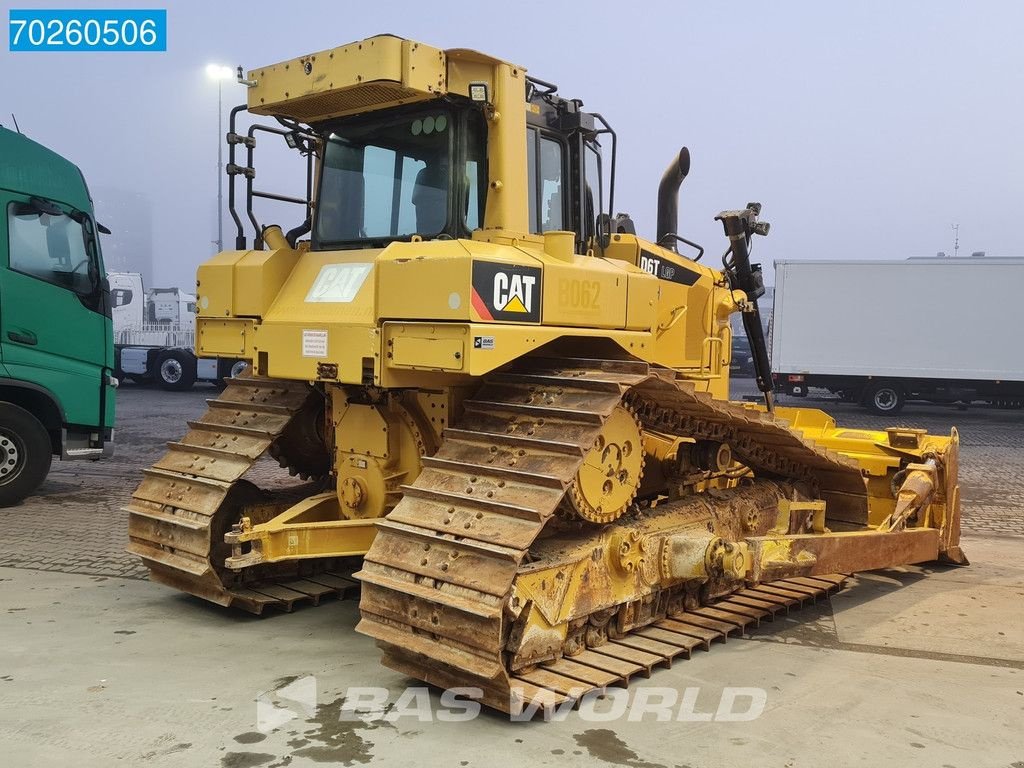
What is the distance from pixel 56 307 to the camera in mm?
9719

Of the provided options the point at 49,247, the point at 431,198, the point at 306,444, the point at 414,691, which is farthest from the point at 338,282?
the point at 49,247

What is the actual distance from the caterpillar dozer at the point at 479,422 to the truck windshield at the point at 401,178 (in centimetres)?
2

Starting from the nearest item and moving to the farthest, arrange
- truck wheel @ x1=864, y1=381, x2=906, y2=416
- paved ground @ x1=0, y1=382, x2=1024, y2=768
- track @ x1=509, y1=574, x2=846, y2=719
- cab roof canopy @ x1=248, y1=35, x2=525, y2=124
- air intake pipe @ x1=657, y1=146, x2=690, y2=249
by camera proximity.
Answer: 1. paved ground @ x1=0, y1=382, x2=1024, y2=768
2. track @ x1=509, y1=574, x2=846, y2=719
3. cab roof canopy @ x1=248, y1=35, x2=525, y2=124
4. air intake pipe @ x1=657, y1=146, x2=690, y2=249
5. truck wheel @ x1=864, y1=381, x2=906, y2=416

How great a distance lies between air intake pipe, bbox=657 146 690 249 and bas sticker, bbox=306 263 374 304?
2683 mm

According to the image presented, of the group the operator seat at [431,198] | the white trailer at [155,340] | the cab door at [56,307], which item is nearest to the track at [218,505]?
the operator seat at [431,198]

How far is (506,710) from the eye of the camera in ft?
13.9

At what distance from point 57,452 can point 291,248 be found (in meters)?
5.48

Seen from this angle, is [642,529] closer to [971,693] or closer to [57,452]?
[971,693]

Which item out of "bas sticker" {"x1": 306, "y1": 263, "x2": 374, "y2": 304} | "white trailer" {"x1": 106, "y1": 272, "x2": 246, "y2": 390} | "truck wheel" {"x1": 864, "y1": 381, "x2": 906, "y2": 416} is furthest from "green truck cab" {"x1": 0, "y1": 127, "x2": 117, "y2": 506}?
"truck wheel" {"x1": 864, "y1": 381, "x2": 906, "y2": 416}

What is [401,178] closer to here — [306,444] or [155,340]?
[306,444]

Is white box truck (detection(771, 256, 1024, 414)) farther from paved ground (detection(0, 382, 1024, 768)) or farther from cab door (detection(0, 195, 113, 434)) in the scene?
cab door (detection(0, 195, 113, 434))

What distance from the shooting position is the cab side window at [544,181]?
554 cm

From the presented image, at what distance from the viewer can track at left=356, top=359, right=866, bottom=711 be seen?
4.14 m

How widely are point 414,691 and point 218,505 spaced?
179cm
